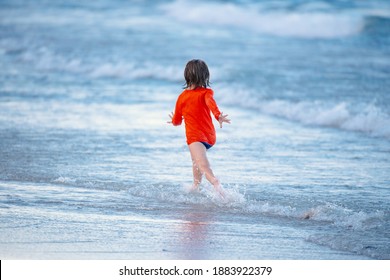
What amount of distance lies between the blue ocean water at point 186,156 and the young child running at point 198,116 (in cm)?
22

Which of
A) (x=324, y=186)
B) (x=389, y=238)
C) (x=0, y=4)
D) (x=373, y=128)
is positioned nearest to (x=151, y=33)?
(x=0, y=4)

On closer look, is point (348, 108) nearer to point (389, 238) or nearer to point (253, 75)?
point (253, 75)

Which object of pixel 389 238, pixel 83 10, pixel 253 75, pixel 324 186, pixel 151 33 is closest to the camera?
pixel 389 238

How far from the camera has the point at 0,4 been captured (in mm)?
38719

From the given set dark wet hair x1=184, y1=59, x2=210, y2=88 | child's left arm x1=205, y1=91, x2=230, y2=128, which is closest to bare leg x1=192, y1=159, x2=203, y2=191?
child's left arm x1=205, y1=91, x2=230, y2=128

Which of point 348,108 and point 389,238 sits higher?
point 348,108

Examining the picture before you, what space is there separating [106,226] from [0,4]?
111 feet

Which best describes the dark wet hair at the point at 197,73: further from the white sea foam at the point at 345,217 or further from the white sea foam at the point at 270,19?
the white sea foam at the point at 270,19

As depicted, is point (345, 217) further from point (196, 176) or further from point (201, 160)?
point (196, 176)

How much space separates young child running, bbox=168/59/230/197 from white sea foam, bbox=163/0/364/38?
69.7 feet

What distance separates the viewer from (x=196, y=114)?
298 inches

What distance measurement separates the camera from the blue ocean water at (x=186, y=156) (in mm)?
6125

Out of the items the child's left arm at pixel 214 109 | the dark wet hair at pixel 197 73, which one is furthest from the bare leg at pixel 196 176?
the dark wet hair at pixel 197 73
